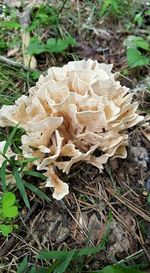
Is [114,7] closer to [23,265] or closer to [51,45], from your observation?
[51,45]

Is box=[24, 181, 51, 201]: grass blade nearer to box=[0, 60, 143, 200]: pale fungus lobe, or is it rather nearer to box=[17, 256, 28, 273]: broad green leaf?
box=[0, 60, 143, 200]: pale fungus lobe

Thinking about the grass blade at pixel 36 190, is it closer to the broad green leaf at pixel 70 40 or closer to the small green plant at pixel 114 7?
the broad green leaf at pixel 70 40

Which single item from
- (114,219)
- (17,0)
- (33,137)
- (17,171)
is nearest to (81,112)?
(33,137)

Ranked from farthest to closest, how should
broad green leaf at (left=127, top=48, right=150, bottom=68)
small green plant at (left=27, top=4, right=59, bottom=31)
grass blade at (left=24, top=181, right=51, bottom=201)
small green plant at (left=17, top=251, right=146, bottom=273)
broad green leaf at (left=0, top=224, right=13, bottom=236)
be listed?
small green plant at (left=27, top=4, right=59, bottom=31) < broad green leaf at (left=127, top=48, right=150, bottom=68) < grass blade at (left=24, top=181, right=51, bottom=201) < broad green leaf at (left=0, top=224, right=13, bottom=236) < small green plant at (left=17, top=251, right=146, bottom=273)

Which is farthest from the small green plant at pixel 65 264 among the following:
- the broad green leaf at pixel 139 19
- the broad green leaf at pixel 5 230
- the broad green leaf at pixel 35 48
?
the broad green leaf at pixel 139 19

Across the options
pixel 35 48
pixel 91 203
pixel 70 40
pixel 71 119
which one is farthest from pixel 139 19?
pixel 91 203

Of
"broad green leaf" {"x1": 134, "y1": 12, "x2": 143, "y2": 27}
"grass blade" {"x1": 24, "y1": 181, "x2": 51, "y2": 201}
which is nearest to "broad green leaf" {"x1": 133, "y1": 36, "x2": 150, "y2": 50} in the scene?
"broad green leaf" {"x1": 134, "y1": 12, "x2": 143, "y2": 27}
